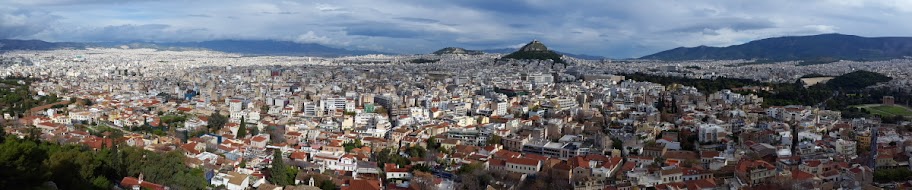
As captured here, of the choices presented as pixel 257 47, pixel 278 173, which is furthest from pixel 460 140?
pixel 257 47

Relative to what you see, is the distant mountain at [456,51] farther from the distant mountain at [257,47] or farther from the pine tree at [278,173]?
the pine tree at [278,173]

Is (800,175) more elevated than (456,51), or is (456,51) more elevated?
(456,51)

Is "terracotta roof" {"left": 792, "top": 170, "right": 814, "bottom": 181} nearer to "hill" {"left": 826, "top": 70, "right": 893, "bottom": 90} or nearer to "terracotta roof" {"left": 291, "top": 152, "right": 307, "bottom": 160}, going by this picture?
"terracotta roof" {"left": 291, "top": 152, "right": 307, "bottom": 160}

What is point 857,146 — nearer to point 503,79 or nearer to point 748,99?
point 748,99

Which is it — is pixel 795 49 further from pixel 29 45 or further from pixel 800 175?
pixel 29 45

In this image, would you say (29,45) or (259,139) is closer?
(259,139)

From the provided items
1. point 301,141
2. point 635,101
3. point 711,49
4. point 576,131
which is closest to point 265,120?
point 301,141

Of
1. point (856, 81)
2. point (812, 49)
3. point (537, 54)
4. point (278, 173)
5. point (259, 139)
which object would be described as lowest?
point (278, 173)

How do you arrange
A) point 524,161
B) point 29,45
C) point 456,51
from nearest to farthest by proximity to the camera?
point 524,161, point 456,51, point 29,45
